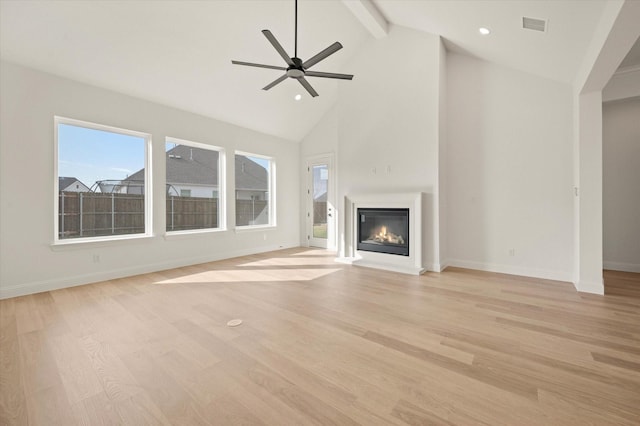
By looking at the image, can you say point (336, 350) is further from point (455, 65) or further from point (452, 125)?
point (455, 65)

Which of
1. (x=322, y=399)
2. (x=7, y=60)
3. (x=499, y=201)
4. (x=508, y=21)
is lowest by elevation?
(x=322, y=399)

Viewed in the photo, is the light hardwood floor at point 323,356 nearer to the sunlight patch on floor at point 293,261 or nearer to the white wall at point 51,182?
the white wall at point 51,182

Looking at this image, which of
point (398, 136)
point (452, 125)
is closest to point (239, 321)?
point (398, 136)

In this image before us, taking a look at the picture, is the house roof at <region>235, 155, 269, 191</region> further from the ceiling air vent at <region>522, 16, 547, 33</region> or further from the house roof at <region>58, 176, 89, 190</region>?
the ceiling air vent at <region>522, 16, 547, 33</region>

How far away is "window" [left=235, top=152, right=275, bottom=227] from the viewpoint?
20.8ft

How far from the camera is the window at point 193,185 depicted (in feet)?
17.0

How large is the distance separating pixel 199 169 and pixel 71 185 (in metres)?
1.99

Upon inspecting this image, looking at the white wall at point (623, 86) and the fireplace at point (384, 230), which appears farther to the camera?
the fireplace at point (384, 230)

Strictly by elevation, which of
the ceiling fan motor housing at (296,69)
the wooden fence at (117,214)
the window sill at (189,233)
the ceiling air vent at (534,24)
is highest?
the ceiling air vent at (534,24)

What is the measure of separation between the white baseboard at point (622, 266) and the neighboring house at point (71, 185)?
8.49 meters

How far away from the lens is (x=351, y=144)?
18.0 feet

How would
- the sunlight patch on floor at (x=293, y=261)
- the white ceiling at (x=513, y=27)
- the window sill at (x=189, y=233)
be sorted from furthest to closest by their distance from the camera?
1. the sunlight patch on floor at (x=293, y=261)
2. the window sill at (x=189, y=233)
3. the white ceiling at (x=513, y=27)

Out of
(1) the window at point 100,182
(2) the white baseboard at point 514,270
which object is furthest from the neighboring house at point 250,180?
(2) the white baseboard at point 514,270

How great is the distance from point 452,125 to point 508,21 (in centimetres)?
188
